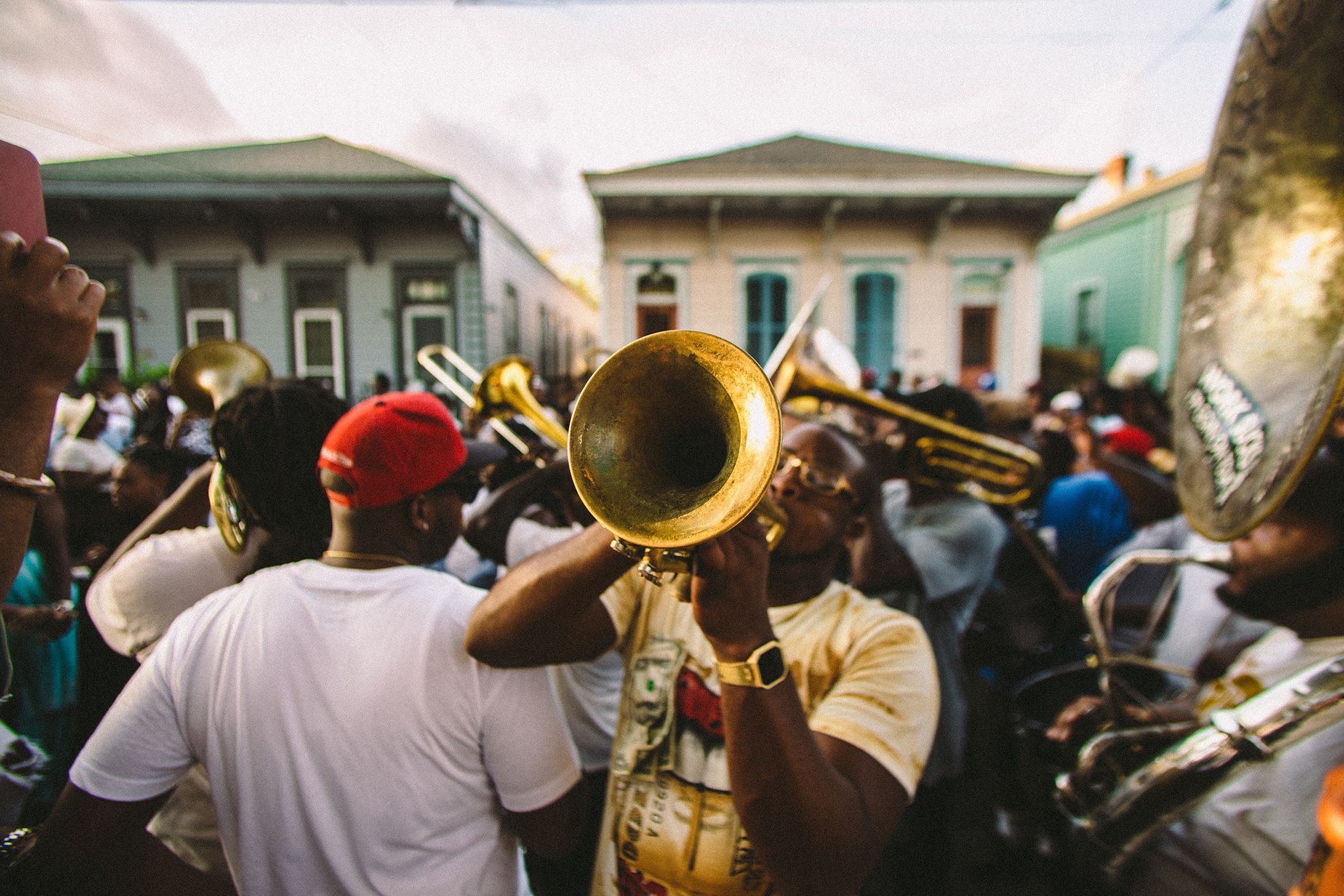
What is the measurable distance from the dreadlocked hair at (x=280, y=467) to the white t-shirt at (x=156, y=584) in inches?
5.1

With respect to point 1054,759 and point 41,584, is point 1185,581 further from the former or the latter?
point 41,584

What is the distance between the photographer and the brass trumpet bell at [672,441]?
102 cm

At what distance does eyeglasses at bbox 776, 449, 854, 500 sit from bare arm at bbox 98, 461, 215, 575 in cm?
207

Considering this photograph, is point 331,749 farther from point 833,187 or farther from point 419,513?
point 833,187

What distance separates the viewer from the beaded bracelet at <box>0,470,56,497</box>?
92cm

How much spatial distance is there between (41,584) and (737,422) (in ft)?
12.2

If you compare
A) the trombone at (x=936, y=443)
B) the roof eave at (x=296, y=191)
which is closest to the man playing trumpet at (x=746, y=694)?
the trombone at (x=936, y=443)

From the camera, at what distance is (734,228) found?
40.3 ft

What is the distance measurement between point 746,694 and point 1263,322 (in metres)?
1.29

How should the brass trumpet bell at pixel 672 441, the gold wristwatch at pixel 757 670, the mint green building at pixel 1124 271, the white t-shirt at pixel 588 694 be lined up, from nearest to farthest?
the brass trumpet bell at pixel 672 441
the gold wristwatch at pixel 757 670
the white t-shirt at pixel 588 694
the mint green building at pixel 1124 271

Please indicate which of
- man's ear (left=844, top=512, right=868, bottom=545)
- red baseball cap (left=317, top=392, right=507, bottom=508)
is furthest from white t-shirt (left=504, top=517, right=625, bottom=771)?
man's ear (left=844, top=512, right=868, bottom=545)

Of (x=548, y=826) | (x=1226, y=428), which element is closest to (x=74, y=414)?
(x=548, y=826)

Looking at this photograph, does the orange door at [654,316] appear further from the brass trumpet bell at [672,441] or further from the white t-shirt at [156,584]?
the brass trumpet bell at [672,441]

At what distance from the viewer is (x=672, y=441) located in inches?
46.5
